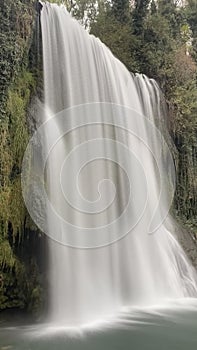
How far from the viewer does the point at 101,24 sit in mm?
16484

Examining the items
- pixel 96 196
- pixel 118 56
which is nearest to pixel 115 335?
pixel 96 196

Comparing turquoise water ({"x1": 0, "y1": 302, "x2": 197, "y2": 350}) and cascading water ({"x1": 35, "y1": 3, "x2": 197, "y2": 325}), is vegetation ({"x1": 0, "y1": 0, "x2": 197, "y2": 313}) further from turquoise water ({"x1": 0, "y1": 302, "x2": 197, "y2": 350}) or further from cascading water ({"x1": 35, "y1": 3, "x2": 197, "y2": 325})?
turquoise water ({"x1": 0, "y1": 302, "x2": 197, "y2": 350})

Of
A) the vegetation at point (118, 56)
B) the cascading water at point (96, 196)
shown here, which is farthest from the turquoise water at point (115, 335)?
the vegetation at point (118, 56)

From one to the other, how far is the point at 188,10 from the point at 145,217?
1499cm

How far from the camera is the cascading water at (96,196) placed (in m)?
6.79

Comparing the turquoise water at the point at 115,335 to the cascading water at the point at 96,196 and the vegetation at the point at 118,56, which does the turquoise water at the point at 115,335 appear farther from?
the vegetation at the point at 118,56

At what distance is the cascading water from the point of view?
679 cm

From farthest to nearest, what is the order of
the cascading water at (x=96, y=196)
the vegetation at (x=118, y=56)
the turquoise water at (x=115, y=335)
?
the cascading water at (x=96, y=196) → the vegetation at (x=118, y=56) → the turquoise water at (x=115, y=335)

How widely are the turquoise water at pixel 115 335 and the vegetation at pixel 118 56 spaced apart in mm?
797

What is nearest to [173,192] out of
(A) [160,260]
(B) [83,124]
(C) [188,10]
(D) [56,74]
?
(A) [160,260]

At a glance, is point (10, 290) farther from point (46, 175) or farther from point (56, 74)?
point (56, 74)

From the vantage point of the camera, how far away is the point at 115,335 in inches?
217

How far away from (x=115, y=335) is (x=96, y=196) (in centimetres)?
309

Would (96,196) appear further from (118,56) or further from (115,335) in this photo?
(118,56)
